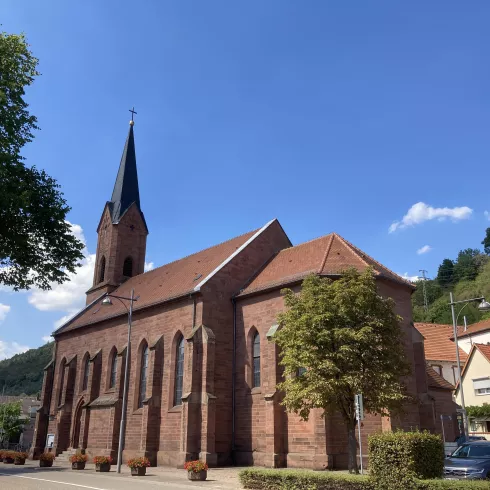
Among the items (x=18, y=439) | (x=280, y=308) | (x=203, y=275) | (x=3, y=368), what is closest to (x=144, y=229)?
(x=203, y=275)

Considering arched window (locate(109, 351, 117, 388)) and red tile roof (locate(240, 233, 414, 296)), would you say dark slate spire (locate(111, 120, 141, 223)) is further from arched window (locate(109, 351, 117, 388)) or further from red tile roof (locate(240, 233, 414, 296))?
red tile roof (locate(240, 233, 414, 296))

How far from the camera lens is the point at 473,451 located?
17.0 metres

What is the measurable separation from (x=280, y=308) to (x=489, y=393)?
92.7 feet

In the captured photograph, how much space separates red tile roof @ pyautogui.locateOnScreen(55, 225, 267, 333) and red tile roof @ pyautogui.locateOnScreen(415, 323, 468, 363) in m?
25.6

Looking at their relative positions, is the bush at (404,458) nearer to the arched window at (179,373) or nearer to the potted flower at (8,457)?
the arched window at (179,373)

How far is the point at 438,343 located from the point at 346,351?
126ft

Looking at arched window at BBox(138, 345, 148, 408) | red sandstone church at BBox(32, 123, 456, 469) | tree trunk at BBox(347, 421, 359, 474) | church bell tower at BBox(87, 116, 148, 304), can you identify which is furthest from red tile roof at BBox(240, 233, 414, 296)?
church bell tower at BBox(87, 116, 148, 304)

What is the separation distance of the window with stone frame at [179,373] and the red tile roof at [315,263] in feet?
16.2

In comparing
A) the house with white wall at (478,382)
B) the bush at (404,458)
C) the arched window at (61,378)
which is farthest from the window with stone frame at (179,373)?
the house with white wall at (478,382)

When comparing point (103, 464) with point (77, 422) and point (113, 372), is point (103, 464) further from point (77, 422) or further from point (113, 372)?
point (77, 422)

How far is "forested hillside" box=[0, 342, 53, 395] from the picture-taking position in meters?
136

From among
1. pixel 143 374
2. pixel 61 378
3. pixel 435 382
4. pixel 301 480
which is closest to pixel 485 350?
pixel 435 382

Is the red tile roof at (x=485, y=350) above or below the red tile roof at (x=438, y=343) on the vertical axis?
below

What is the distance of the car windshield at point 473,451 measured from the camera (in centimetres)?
1661
